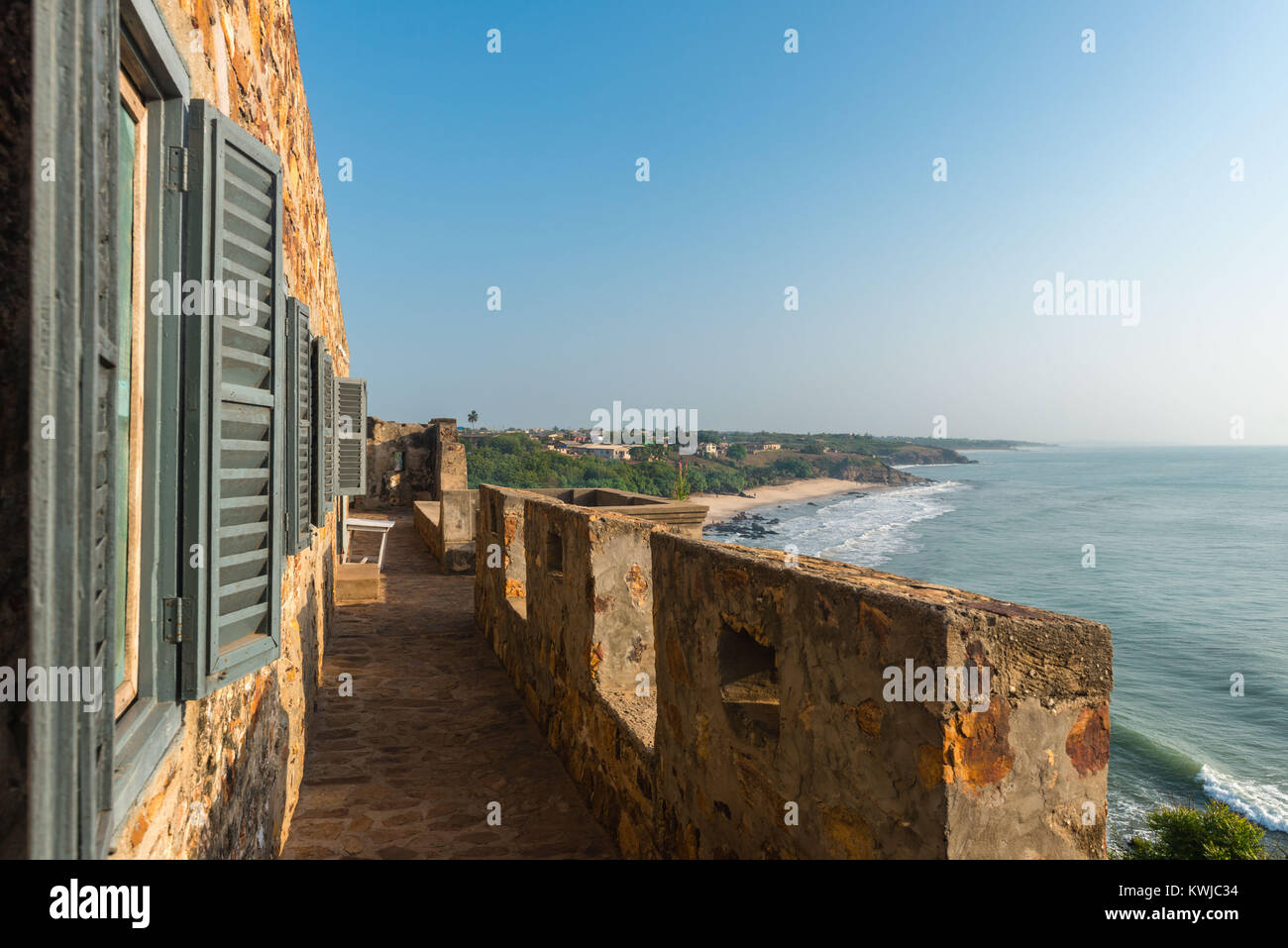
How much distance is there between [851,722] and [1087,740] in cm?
54

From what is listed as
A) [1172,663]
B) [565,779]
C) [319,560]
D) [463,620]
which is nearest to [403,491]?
[463,620]

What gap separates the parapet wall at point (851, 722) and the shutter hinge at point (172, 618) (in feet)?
5.28

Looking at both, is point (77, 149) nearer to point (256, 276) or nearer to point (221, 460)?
point (221, 460)

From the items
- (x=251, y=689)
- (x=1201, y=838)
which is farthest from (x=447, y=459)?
(x=1201, y=838)

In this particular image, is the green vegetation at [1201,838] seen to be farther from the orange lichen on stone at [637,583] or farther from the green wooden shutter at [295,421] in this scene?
the green wooden shutter at [295,421]

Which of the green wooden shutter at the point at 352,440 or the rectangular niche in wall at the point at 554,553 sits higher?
the green wooden shutter at the point at 352,440

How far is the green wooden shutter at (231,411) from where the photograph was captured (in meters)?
1.73

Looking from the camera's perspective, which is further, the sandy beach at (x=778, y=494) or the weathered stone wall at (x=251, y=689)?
the sandy beach at (x=778, y=494)

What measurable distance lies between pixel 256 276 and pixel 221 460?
0.59 m

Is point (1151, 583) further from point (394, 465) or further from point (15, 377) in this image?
point (15, 377)

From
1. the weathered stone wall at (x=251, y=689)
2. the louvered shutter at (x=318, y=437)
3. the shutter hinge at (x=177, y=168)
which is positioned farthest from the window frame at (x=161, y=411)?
the louvered shutter at (x=318, y=437)

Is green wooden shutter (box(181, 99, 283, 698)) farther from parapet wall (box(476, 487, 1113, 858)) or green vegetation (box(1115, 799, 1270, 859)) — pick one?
green vegetation (box(1115, 799, 1270, 859))
